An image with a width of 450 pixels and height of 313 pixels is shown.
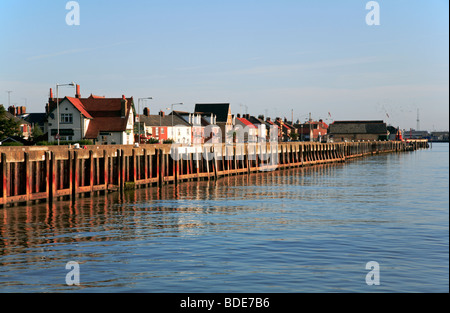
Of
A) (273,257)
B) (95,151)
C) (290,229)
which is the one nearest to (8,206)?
(95,151)

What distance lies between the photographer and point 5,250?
24.1 meters

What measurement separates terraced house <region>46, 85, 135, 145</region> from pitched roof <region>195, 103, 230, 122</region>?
67706mm

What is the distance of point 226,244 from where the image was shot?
25.8 metres

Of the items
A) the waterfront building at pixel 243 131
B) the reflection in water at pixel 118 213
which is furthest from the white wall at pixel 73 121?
the waterfront building at pixel 243 131

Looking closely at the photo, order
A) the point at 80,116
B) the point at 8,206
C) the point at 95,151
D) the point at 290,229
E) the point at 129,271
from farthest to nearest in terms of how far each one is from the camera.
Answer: the point at 80,116
the point at 95,151
the point at 8,206
the point at 290,229
the point at 129,271

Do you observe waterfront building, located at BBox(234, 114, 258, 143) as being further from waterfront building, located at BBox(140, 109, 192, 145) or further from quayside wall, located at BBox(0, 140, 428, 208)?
quayside wall, located at BBox(0, 140, 428, 208)

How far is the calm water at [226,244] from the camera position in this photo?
63.0 ft

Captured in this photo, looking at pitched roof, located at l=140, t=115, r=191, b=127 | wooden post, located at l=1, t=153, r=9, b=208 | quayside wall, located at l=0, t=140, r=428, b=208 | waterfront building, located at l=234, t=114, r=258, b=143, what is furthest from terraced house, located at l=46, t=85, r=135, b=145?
waterfront building, located at l=234, t=114, r=258, b=143

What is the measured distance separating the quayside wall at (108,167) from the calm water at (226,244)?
158 centimetres

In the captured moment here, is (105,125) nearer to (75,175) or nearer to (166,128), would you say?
(166,128)

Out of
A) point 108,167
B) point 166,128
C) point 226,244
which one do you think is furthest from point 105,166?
point 166,128

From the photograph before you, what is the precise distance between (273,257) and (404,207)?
68.7 feet

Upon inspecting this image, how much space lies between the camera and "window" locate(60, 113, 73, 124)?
316 feet

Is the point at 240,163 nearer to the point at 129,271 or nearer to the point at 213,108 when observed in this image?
the point at 129,271
